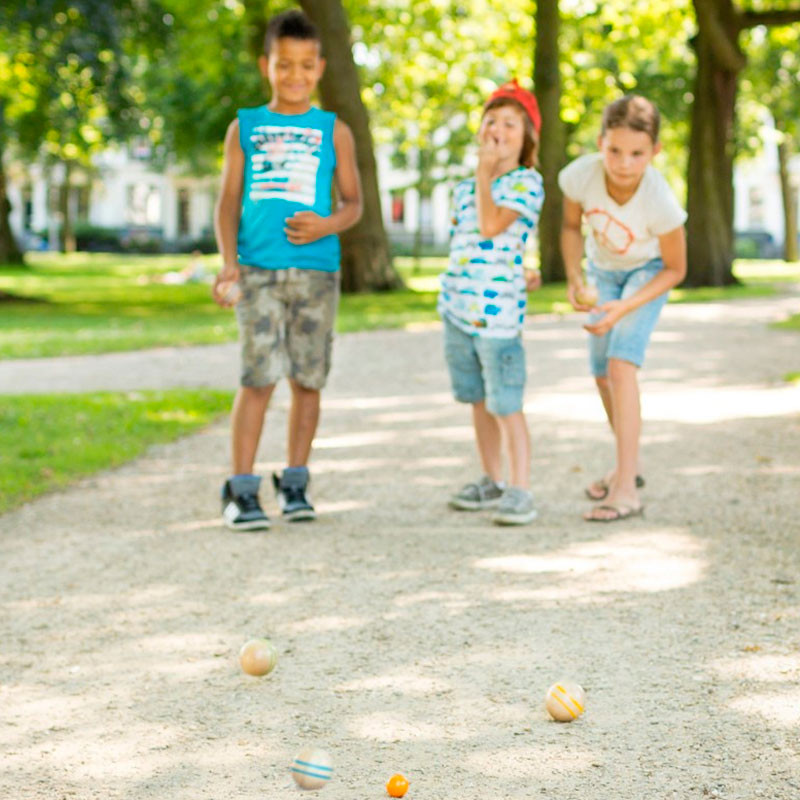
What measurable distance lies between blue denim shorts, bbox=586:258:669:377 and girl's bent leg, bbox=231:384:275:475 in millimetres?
1452

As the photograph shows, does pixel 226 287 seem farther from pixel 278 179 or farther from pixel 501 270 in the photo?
pixel 501 270

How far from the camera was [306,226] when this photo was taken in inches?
229

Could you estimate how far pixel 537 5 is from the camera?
24.9m

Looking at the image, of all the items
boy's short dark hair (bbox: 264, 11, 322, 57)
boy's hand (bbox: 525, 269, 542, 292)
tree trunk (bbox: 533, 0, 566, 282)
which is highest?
tree trunk (bbox: 533, 0, 566, 282)

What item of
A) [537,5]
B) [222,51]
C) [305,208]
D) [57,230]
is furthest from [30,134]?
[57,230]

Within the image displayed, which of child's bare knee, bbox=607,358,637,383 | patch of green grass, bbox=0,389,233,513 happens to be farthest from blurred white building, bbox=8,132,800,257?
child's bare knee, bbox=607,358,637,383

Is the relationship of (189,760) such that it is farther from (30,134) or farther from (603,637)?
(30,134)

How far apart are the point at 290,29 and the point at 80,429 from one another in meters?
3.61

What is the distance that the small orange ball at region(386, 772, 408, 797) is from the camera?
9.99 feet

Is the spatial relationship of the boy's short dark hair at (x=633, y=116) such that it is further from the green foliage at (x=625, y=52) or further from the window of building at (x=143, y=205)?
the window of building at (x=143, y=205)

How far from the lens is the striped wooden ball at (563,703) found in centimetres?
352

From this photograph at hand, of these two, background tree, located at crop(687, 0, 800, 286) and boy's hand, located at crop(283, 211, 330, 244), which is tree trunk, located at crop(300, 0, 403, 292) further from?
boy's hand, located at crop(283, 211, 330, 244)

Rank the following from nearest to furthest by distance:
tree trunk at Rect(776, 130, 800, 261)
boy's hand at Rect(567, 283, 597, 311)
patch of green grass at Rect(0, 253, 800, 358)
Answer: boy's hand at Rect(567, 283, 597, 311), patch of green grass at Rect(0, 253, 800, 358), tree trunk at Rect(776, 130, 800, 261)

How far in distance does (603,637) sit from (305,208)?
2.39 metres
